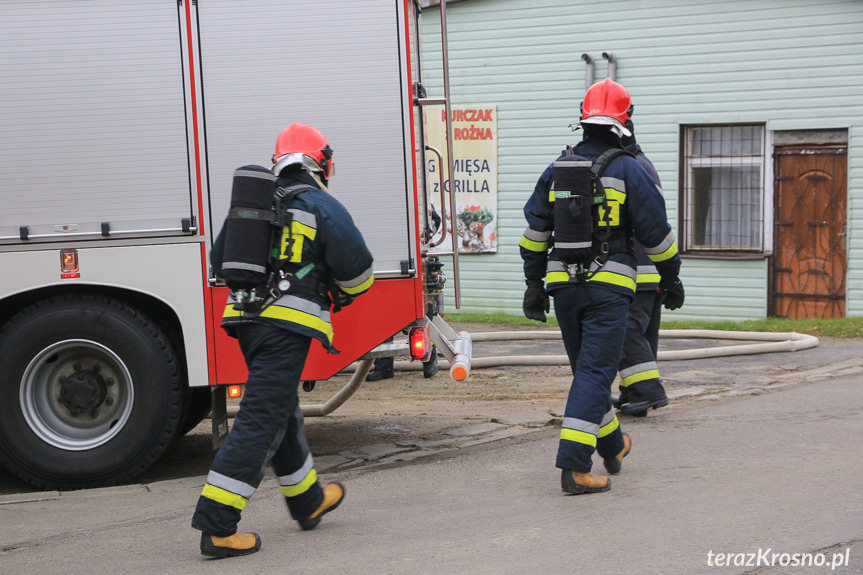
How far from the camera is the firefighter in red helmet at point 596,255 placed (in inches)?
214

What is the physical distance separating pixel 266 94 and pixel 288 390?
83.4 inches

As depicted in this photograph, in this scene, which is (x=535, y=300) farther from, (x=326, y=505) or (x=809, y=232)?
(x=809, y=232)

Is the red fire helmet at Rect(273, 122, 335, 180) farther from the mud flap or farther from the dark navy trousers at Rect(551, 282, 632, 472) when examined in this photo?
the mud flap

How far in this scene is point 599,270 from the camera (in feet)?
18.1

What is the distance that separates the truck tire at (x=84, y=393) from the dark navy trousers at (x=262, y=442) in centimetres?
153

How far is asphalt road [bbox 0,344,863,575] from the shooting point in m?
4.48

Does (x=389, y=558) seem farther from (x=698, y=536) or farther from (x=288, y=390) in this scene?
(x=698, y=536)

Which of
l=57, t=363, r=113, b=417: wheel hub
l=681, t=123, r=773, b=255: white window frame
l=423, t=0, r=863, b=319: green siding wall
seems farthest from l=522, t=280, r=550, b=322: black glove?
l=681, t=123, r=773, b=255: white window frame

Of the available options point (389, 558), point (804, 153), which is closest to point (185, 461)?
point (389, 558)

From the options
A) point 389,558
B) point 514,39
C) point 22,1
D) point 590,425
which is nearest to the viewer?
point 389,558

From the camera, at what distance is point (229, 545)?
464cm

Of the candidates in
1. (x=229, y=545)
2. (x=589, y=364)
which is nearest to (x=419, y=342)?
(x=589, y=364)

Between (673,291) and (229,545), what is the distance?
265 centimetres

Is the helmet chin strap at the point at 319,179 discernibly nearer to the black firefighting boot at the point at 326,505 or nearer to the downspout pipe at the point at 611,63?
the black firefighting boot at the point at 326,505
